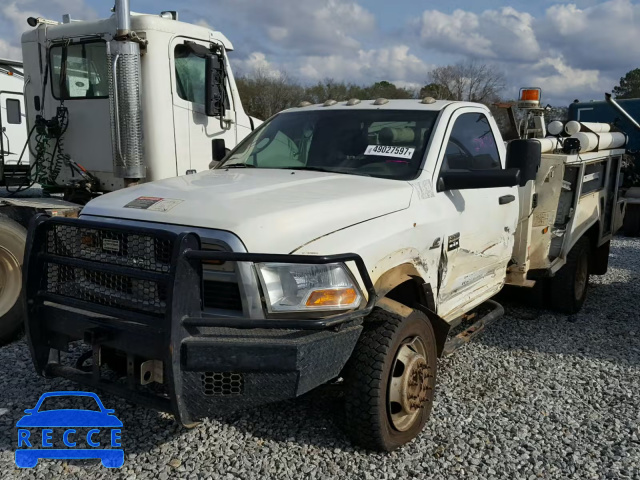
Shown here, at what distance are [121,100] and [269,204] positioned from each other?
369cm

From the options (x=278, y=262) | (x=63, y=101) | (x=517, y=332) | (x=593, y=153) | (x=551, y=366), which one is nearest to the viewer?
(x=278, y=262)

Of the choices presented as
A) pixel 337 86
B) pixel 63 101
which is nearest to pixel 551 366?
pixel 63 101

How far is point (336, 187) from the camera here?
360 cm

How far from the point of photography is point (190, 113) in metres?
6.72

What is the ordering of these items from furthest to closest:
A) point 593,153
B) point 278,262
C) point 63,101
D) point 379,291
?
point 63,101 → point 593,153 → point 379,291 → point 278,262

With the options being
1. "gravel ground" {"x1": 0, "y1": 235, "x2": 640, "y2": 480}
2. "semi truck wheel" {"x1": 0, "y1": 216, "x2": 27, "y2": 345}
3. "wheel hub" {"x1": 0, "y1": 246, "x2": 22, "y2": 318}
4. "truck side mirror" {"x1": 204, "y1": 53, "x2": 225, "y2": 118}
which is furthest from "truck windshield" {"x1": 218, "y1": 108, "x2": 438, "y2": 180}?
"truck side mirror" {"x1": 204, "y1": 53, "x2": 225, "y2": 118}

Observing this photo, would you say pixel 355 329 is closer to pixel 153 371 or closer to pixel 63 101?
pixel 153 371

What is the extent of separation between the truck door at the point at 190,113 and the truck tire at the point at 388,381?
4.06m

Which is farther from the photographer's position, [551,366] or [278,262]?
[551,366]

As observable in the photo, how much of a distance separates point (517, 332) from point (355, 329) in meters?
3.28

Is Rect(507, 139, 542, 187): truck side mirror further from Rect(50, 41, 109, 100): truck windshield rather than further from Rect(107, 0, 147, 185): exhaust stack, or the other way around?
Rect(50, 41, 109, 100): truck windshield

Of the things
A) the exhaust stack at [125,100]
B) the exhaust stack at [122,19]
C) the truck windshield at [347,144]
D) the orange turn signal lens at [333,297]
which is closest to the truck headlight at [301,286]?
the orange turn signal lens at [333,297]

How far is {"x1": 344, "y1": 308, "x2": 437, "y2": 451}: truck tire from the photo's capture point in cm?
Answer: 319

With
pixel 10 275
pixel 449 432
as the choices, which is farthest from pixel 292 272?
pixel 10 275
